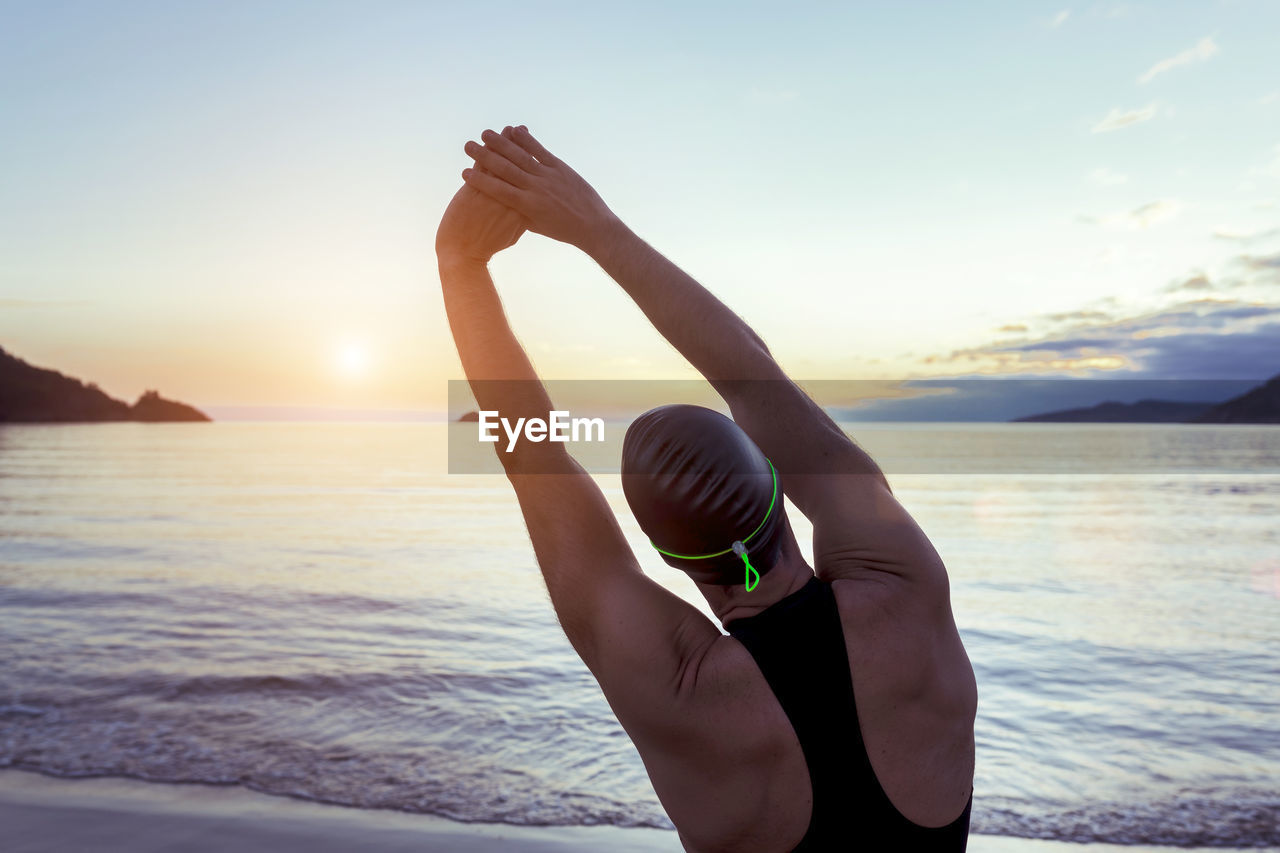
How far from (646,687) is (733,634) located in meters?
0.17

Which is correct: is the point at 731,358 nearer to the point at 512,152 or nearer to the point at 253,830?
the point at 512,152

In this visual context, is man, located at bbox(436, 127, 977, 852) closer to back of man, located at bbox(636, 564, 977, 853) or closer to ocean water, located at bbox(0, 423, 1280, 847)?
back of man, located at bbox(636, 564, 977, 853)

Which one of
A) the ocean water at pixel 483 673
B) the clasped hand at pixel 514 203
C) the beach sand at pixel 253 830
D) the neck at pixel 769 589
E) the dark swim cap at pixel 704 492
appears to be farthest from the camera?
the ocean water at pixel 483 673

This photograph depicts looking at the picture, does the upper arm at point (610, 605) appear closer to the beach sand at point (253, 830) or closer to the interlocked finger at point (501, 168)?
the interlocked finger at point (501, 168)

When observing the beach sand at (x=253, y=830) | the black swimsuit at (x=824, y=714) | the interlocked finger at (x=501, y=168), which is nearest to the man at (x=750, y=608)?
the black swimsuit at (x=824, y=714)

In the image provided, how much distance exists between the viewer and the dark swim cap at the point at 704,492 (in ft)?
4.25

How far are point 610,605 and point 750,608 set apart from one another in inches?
9.5

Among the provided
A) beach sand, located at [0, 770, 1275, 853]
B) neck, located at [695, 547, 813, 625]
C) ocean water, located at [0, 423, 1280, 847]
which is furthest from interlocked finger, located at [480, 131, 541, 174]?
ocean water, located at [0, 423, 1280, 847]

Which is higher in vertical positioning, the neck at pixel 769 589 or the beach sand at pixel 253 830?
the neck at pixel 769 589

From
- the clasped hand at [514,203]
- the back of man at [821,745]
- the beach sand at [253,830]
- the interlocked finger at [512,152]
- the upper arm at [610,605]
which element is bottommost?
the beach sand at [253,830]

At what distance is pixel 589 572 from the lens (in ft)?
4.49

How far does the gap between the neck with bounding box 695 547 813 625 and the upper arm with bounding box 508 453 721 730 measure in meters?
0.07

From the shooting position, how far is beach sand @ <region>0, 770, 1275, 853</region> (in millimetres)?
5191

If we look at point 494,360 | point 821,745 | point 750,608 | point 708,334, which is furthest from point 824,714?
point 494,360
